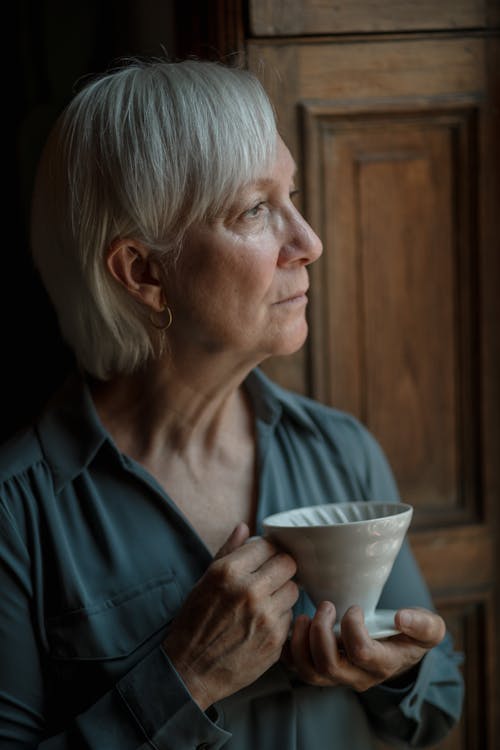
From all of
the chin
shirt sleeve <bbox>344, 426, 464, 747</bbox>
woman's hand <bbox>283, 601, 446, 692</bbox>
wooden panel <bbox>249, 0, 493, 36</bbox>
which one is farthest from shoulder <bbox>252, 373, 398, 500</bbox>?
wooden panel <bbox>249, 0, 493, 36</bbox>

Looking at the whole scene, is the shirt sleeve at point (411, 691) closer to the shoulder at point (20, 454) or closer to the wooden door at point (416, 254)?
the wooden door at point (416, 254)

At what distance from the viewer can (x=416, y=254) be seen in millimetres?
1738

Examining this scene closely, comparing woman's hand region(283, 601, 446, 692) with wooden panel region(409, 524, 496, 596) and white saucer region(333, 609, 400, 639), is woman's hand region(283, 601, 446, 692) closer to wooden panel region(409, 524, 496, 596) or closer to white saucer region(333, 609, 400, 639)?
white saucer region(333, 609, 400, 639)

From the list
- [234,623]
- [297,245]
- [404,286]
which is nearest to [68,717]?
[234,623]

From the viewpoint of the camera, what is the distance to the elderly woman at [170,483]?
123 centimetres

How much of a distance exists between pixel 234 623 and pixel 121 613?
0.18 meters

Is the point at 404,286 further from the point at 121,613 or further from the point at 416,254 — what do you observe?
the point at 121,613

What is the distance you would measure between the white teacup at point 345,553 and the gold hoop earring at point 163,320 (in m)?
0.31

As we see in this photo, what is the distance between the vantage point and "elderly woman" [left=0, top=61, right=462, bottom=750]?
1228 millimetres

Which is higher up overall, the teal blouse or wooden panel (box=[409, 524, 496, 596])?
the teal blouse

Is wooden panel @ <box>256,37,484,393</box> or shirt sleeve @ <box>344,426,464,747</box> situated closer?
shirt sleeve @ <box>344,426,464,747</box>

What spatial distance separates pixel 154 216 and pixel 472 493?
0.88m

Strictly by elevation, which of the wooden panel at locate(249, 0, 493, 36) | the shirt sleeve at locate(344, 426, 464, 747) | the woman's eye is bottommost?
the shirt sleeve at locate(344, 426, 464, 747)

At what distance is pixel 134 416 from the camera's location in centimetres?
145
